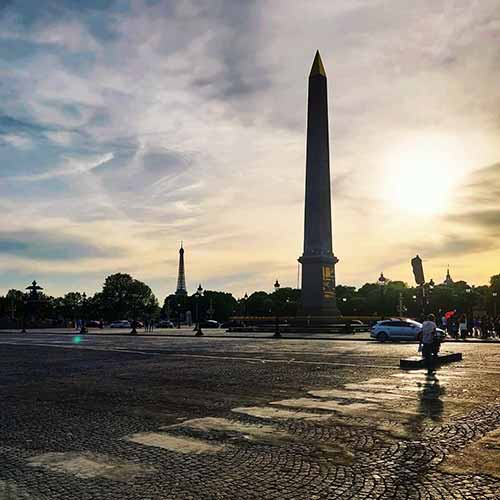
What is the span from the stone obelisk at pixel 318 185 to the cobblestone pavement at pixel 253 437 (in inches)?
1271

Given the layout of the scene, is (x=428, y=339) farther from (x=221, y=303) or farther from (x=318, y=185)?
(x=221, y=303)

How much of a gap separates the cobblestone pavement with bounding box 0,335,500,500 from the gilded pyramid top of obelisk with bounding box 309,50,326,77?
121 ft

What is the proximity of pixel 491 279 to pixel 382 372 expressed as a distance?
12231cm

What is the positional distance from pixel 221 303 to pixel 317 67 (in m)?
101

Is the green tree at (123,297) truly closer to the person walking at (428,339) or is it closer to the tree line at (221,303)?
the tree line at (221,303)

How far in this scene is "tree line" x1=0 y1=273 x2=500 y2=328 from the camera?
108 m

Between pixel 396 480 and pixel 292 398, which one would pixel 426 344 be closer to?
pixel 292 398

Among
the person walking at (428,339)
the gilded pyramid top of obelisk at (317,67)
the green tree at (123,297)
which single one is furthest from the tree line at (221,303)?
the person walking at (428,339)

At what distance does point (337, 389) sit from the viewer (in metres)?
12.2

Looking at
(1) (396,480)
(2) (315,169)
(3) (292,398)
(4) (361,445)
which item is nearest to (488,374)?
(3) (292,398)

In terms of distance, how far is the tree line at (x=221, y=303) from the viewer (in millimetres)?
108375

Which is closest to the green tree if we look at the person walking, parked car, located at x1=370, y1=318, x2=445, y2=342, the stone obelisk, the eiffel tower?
the eiffel tower

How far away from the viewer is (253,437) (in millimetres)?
7676

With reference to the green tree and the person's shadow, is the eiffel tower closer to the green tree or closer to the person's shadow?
the green tree
